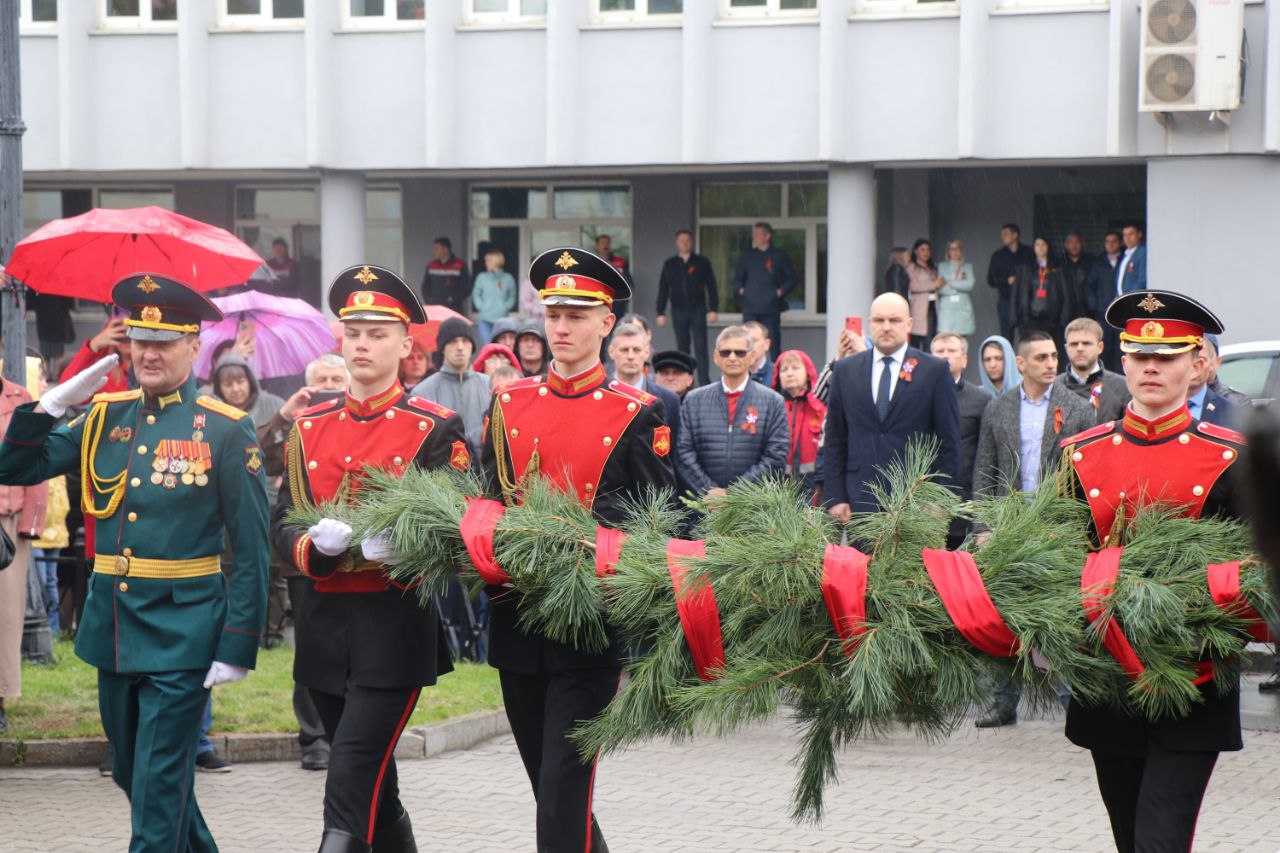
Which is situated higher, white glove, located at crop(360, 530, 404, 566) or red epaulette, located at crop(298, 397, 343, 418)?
red epaulette, located at crop(298, 397, 343, 418)

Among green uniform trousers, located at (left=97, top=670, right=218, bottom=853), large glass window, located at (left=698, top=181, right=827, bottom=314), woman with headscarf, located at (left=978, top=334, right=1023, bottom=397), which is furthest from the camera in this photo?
large glass window, located at (left=698, top=181, right=827, bottom=314)

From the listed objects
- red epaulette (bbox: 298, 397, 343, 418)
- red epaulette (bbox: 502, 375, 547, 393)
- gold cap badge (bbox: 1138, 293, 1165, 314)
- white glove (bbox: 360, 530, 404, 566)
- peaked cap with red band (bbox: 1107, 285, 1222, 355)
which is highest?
gold cap badge (bbox: 1138, 293, 1165, 314)


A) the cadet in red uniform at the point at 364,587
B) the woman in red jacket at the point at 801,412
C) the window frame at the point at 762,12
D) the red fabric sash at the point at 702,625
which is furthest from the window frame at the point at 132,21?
the red fabric sash at the point at 702,625

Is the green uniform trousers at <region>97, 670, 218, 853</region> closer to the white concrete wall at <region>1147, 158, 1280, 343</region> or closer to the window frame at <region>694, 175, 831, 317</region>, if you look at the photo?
the white concrete wall at <region>1147, 158, 1280, 343</region>

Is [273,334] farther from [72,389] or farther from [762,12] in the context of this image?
[762,12]

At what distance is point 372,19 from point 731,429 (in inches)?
594

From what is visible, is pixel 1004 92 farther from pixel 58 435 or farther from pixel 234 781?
pixel 58 435

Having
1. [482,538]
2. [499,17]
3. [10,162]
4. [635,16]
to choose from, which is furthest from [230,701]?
[499,17]

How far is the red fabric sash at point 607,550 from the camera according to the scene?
15.5 ft

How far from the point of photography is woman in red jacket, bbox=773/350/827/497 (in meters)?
11.2

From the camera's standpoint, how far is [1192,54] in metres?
19.1

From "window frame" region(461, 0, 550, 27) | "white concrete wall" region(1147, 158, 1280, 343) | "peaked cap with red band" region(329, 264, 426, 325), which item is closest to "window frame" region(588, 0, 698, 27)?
"window frame" region(461, 0, 550, 27)

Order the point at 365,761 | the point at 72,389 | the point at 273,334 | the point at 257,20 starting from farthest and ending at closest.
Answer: the point at 257,20 < the point at 273,334 < the point at 72,389 < the point at 365,761

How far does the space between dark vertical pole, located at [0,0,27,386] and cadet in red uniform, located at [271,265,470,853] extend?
440cm
